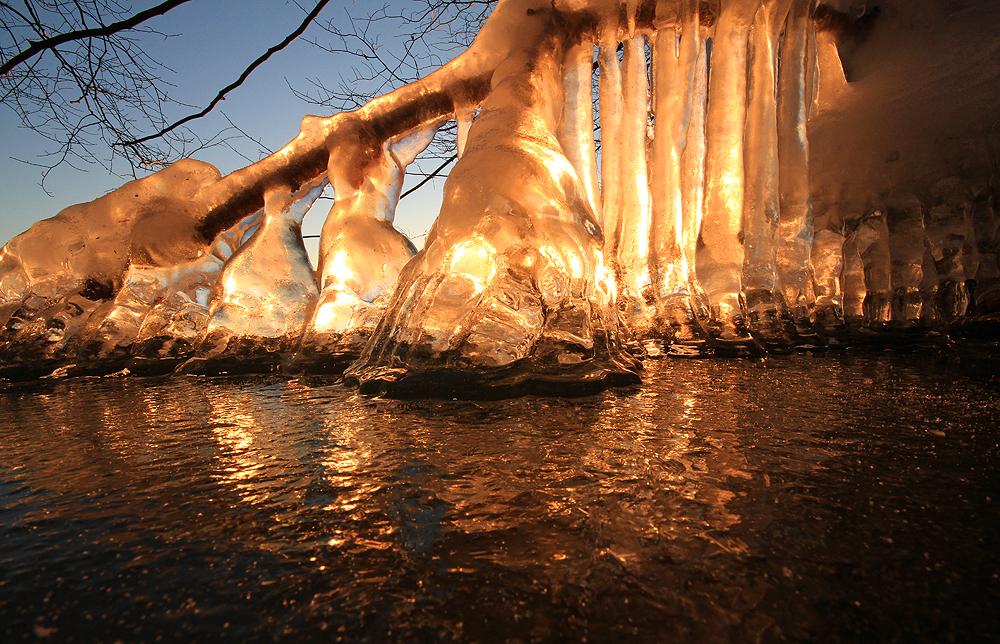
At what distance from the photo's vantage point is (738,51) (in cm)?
212

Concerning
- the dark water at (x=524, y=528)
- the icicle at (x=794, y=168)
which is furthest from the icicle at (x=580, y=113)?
the dark water at (x=524, y=528)

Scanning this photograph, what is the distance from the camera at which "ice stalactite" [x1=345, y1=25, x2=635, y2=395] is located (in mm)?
1293

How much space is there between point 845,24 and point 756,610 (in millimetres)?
3001

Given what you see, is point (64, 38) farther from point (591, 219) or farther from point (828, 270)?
point (828, 270)

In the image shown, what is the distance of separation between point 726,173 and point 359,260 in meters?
1.59

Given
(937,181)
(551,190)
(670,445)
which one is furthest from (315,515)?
(937,181)

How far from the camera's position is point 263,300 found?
237cm

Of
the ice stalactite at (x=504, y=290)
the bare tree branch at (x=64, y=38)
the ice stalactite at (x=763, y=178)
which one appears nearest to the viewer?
the ice stalactite at (x=504, y=290)

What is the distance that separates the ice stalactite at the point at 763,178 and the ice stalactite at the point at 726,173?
0.12 feet

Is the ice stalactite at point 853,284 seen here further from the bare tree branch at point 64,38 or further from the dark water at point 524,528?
the bare tree branch at point 64,38

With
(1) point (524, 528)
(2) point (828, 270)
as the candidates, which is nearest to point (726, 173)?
(2) point (828, 270)

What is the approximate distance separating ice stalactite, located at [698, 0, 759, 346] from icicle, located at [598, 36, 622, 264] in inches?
14.7

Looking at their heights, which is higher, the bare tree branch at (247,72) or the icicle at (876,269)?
the bare tree branch at (247,72)

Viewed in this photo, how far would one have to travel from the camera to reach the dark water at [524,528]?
0.37 m
